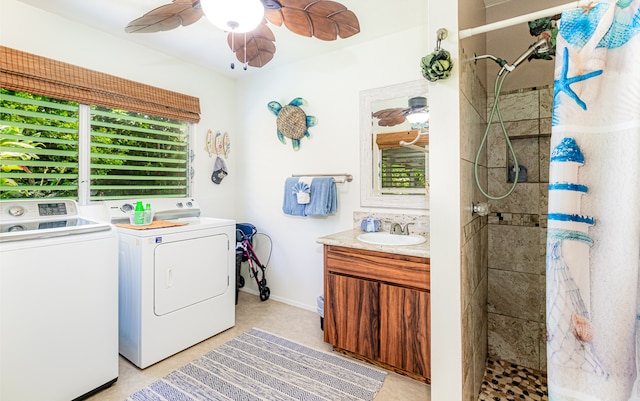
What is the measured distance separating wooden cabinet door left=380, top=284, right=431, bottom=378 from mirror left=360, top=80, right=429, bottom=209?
81 centimetres

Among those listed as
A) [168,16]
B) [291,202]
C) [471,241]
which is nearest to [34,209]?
[168,16]

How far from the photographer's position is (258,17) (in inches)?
60.9

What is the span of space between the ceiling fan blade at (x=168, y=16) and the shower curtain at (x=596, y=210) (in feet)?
5.82

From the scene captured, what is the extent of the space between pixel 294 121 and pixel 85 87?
1.76m

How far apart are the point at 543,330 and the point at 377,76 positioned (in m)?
2.30

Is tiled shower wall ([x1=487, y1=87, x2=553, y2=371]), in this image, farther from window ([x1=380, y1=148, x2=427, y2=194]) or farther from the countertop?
the countertop

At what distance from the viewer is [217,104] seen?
3.46 meters

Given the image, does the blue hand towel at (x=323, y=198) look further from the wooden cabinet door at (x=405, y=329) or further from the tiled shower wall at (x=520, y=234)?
the tiled shower wall at (x=520, y=234)

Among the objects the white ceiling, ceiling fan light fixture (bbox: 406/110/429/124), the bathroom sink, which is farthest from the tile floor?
the white ceiling

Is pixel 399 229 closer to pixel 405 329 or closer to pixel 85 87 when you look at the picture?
pixel 405 329

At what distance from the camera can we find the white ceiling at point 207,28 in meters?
2.12

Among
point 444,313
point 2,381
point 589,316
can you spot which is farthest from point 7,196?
point 589,316

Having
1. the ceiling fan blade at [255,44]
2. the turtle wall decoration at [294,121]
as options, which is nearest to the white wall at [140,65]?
the turtle wall decoration at [294,121]

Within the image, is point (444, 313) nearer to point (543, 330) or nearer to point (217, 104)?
point (543, 330)
